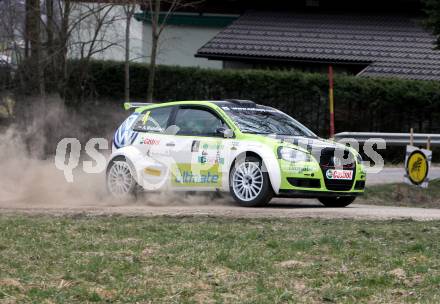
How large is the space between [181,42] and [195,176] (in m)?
22.6

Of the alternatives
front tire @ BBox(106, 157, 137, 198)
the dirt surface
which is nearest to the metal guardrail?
the dirt surface

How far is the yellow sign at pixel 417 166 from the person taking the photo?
58.6ft

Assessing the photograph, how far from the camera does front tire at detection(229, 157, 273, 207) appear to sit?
44.4ft

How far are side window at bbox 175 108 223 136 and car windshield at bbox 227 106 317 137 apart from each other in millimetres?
273

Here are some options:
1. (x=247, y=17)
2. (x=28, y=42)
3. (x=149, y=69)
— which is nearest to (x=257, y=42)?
(x=247, y=17)

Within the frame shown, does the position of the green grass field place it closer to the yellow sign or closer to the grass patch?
the grass patch

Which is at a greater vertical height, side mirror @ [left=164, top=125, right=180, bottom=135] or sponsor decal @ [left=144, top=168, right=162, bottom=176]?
side mirror @ [left=164, top=125, right=180, bottom=135]

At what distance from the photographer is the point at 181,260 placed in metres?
9.05

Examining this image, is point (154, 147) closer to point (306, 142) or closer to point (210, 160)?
point (210, 160)

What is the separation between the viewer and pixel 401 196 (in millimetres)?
17688

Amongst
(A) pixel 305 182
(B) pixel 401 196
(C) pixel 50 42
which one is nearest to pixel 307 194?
(A) pixel 305 182

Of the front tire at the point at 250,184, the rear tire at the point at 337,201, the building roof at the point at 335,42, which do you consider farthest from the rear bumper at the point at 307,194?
the building roof at the point at 335,42

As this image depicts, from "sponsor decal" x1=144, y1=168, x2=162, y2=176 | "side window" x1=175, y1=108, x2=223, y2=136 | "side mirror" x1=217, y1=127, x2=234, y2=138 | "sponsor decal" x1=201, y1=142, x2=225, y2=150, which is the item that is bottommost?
"sponsor decal" x1=144, y1=168, x2=162, y2=176

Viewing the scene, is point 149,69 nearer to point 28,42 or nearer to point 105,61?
point 105,61
